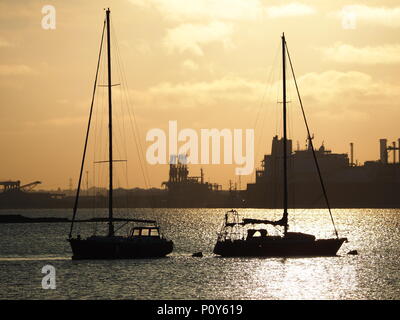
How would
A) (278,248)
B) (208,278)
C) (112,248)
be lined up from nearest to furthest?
(208,278), (112,248), (278,248)

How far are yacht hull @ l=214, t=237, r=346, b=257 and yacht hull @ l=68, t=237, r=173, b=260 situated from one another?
677 cm

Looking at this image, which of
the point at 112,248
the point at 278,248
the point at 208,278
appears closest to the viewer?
the point at 208,278

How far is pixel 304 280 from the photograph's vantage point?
4888cm

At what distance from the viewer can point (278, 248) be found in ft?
201

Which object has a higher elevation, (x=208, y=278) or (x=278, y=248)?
(x=278, y=248)

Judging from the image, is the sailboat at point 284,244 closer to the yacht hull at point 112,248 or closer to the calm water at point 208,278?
the calm water at point 208,278

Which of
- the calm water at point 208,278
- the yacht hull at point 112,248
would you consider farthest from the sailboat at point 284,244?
the yacht hull at point 112,248

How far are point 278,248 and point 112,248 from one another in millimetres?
12469

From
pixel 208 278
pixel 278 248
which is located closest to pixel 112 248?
pixel 208 278

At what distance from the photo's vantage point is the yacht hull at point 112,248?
193 ft

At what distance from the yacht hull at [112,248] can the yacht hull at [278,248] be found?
267 inches

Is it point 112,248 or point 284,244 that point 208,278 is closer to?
point 112,248
